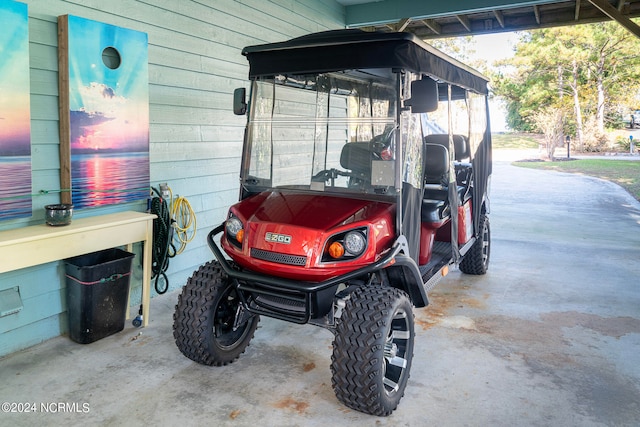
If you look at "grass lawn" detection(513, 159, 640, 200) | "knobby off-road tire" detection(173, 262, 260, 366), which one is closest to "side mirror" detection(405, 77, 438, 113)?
"knobby off-road tire" detection(173, 262, 260, 366)

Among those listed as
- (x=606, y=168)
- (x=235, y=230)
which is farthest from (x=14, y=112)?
(x=606, y=168)

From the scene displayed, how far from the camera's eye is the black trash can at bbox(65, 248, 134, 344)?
126 inches

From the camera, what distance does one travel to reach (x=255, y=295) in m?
2.78

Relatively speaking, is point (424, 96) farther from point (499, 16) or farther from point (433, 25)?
point (433, 25)

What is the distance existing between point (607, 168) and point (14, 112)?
15429mm

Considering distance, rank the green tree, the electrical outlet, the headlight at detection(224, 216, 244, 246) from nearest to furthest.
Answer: the headlight at detection(224, 216, 244, 246)
the electrical outlet
the green tree

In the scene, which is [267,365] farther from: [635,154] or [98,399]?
[635,154]

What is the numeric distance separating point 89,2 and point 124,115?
76 centimetres

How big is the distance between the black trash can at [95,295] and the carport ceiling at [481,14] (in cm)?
466

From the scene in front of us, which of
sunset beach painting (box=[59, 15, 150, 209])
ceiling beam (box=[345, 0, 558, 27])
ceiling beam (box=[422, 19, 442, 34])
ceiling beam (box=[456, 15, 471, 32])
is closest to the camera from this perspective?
sunset beach painting (box=[59, 15, 150, 209])

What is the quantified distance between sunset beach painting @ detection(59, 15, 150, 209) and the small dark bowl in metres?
0.28

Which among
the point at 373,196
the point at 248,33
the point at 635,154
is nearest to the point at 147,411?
the point at 373,196

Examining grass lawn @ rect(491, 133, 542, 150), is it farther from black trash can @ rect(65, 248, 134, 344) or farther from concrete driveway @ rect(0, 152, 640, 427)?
black trash can @ rect(65, 248, 134, 344)

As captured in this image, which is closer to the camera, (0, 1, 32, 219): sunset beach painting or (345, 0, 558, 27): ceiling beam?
(0, 1, 32, 219): sunset beach painting
